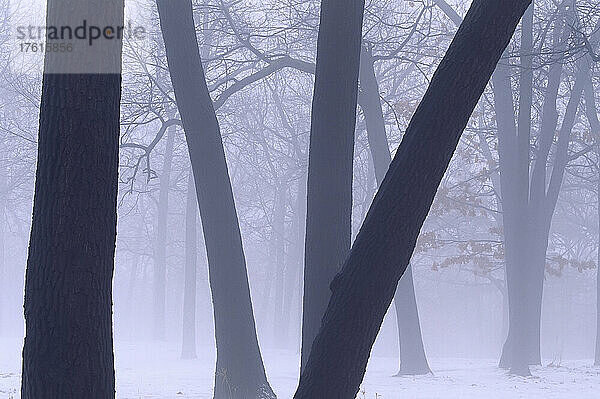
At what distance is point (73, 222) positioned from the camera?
4664mm

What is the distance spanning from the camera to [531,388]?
1636 cm

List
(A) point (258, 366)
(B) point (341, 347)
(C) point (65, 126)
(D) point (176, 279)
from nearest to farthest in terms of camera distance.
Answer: (C) point (65, 126), (B) point (341, 347), (A) point (258, 366), (D) point (176, 279)

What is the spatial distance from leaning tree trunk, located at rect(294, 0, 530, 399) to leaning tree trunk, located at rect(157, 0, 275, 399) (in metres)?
5.33

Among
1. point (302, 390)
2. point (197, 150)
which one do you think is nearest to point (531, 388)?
point (197, 150)

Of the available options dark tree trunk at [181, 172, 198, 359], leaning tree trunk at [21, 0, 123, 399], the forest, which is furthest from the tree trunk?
leaning tree trunk at [21, 0, 123, 399]

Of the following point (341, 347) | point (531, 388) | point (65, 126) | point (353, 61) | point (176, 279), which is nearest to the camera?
point (65, 126)

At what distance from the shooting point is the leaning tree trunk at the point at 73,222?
Answer: 4.67 metres

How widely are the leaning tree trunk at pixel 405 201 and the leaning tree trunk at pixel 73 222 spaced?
4.87ft

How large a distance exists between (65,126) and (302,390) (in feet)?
7.27

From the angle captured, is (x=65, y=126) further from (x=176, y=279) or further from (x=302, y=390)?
(x=176, y=279)

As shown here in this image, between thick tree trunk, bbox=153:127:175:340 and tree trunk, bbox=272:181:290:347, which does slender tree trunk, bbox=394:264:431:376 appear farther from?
thick tree trunk, bbox=153:127:175:340

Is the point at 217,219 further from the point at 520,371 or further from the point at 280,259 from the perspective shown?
the point at 280,259

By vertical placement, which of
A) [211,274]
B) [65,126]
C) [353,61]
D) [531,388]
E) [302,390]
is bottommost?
[531,388]

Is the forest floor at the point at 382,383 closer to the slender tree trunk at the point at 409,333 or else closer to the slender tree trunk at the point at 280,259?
the slender tree trunk at the point at 409,333
